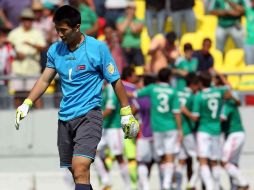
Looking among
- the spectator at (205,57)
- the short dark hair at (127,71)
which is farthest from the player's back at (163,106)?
the spectator at (205,57)

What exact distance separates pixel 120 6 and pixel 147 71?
2.04m

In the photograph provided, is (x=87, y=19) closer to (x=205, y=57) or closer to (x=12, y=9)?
(x=12, y=9)

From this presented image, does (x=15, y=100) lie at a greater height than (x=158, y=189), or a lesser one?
greater

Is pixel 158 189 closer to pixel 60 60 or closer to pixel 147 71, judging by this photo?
pixel 147 71

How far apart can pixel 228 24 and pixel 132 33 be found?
1.73 metres

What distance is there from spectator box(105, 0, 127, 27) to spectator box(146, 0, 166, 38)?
0.46 m

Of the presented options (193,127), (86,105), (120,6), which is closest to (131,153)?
(193,127)

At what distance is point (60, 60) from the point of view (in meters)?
11.0

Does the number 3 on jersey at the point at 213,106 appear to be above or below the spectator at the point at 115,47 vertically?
below

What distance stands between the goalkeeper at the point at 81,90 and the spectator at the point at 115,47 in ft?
26.2

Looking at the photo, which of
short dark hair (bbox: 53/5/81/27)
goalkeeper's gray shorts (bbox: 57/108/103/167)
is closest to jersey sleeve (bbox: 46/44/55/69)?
short dark hair (bbox: 53/5/81/27)

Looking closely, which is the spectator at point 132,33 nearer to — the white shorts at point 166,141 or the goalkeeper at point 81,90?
the white shorts at point 166,141

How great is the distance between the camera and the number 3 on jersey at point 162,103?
17.2 metres

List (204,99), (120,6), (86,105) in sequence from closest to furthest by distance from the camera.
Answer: (86,105), (204,99), (120,6)
